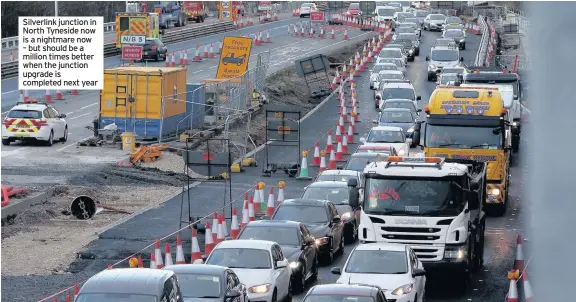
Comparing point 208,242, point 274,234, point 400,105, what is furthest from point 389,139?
point 274,234

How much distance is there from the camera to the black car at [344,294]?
44.8 feet

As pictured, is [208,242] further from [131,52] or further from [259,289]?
[131,52]

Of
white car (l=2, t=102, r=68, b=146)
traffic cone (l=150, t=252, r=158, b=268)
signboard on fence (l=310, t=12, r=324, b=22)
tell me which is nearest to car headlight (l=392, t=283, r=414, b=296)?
traffic cone (l=150, t=252, r=158, b=268)

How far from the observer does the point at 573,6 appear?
1627mm

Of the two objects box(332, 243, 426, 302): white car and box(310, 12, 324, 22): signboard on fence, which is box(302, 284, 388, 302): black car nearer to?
box(332, 243, 426, 302): white car

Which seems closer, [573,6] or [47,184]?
[573,6]

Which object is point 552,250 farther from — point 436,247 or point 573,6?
point 436,247

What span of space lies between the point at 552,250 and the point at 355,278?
586 inches

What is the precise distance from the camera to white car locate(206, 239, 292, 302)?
1620cm

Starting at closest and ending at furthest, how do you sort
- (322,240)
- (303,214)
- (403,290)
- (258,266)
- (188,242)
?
1. (403,290)
2. (258,266)
3. (322,240)
4. (303,214)
5. (188,242)

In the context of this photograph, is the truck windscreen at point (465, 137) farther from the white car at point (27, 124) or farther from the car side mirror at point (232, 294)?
the white car at point (27, 124)

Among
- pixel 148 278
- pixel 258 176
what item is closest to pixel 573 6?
pixel 148 278

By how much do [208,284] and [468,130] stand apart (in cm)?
1215

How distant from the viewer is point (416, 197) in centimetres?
1859
